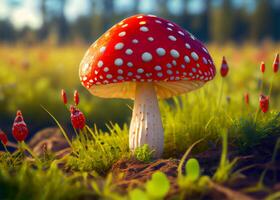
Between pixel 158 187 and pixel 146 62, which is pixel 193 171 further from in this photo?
pixel 146 62

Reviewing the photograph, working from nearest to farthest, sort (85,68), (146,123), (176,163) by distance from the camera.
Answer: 1. (176,163)
2. (85,68)
3. (146,123)

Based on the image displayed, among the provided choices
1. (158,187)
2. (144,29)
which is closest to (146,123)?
(144,29)

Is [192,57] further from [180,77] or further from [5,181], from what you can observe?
[5,181]

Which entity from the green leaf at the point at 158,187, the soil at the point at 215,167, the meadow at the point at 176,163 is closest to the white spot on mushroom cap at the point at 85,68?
the meadow at the point at 176,163

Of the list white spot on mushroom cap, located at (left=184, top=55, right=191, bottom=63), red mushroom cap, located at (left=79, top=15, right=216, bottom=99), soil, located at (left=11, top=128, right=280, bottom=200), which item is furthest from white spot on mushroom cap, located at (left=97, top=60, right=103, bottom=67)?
soil, located at (left=11, top=128, right=280, bottom=200)

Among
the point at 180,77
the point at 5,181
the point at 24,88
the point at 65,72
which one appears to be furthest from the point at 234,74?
the point at 5,181

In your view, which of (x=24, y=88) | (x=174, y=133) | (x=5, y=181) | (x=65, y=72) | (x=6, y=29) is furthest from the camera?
(x=6, y=29)
